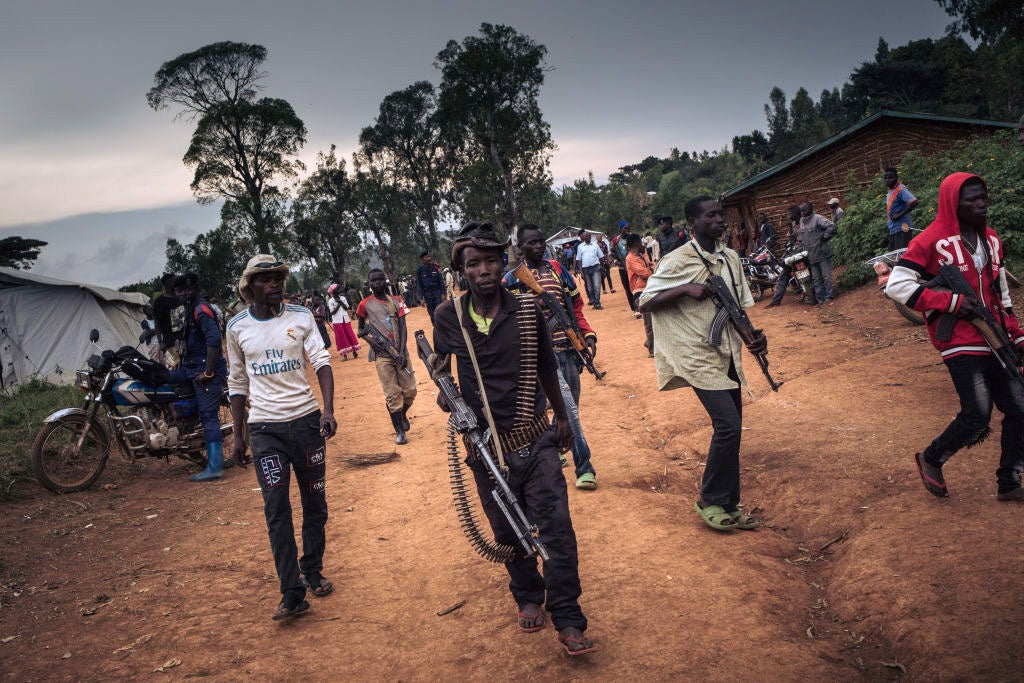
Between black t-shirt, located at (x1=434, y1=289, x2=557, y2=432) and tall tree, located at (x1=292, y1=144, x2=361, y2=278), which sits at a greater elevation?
tall tree, located at (x1=292, y1=144, x2=361, y2=278)

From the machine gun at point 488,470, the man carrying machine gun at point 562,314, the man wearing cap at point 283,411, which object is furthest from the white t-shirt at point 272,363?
the man carrying machine gun at point 562,314

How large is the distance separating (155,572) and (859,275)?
42.8ft

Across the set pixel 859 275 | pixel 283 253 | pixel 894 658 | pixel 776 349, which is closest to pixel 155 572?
pixel 894 658

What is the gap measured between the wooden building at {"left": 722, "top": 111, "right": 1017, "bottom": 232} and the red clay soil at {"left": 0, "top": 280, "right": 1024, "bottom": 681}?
13933 mm

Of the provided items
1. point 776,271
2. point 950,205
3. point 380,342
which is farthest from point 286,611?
point 776,271

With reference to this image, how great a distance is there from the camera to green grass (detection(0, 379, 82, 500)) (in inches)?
272

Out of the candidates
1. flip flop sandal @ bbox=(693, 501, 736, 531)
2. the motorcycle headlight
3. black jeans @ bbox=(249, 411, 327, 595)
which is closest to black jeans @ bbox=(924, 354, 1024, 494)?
flip flop sandal @ bbox=(693, 501, 736, 531)

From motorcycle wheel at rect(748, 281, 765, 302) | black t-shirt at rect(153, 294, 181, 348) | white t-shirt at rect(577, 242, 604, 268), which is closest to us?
black t-shirt at rect(153, 294, 181, 348)

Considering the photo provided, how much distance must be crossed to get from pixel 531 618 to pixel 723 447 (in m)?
1.70

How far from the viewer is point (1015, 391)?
3.72 metres

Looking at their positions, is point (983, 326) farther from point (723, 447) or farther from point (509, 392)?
point (509, 392)

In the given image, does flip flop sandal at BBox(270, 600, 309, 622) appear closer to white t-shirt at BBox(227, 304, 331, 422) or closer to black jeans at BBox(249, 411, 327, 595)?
black jeans at BBox(249, 411, 327, 595)

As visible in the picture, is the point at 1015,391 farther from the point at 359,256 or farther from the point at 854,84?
A: the point at 854,84

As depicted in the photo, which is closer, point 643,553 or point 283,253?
→ point 643,553
